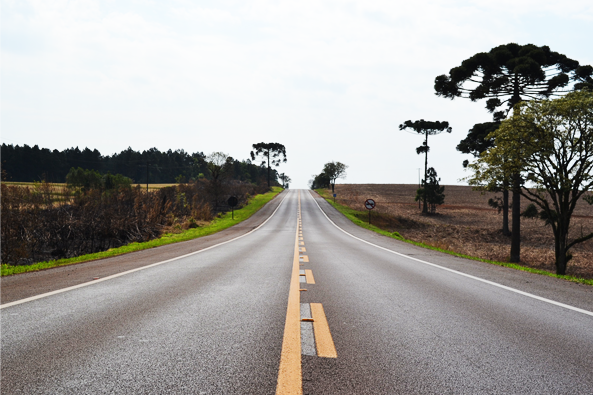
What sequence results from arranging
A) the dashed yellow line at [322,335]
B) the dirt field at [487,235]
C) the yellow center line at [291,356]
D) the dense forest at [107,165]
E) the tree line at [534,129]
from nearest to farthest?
the yellow center line at [291,356]
the dashed yellow line at [322,335]
the tree line at [534,129]
the dirt field at [487,235]
the dense forest at [107,165]

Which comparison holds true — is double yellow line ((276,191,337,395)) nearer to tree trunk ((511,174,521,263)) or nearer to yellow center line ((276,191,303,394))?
yellow center line ((276,191,303,394))

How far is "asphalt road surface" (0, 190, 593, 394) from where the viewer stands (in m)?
2.42

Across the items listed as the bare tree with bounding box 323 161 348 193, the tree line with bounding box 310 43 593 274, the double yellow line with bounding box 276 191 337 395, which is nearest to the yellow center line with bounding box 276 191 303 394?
the double yellow line with bounding box 276 191 337 395

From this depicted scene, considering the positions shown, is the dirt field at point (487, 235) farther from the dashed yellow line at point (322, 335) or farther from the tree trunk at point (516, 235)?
the dashed yellow line at point (322, 335)

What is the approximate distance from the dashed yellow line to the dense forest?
52.5 meters

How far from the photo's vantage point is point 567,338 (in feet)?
11.6

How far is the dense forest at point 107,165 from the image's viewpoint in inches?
3707

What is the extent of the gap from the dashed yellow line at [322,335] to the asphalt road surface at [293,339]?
0.05 ft

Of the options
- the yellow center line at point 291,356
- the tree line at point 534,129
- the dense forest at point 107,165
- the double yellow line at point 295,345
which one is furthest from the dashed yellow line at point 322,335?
the dense forest at point 107,165

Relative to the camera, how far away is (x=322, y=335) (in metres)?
3.41

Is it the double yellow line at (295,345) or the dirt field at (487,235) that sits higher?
the double yellow line at (295,345)

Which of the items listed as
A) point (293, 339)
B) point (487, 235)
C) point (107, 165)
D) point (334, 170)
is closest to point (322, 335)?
point (293, 339)

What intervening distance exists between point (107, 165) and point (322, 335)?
14888 cm

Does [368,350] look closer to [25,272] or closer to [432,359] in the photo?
[432,359]
